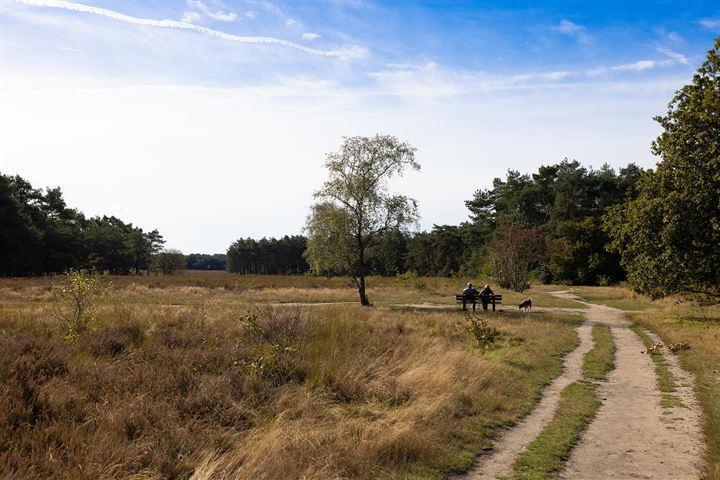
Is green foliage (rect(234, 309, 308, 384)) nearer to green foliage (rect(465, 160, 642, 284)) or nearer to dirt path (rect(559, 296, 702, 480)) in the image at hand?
dirt path (rect(559, 296, 702, 480))

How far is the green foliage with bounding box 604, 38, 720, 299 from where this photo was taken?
19469 mm

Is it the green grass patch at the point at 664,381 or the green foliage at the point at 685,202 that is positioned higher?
the green foliage at the point at 685,202

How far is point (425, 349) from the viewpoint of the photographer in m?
13.7

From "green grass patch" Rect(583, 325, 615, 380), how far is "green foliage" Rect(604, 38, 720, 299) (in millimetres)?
4363

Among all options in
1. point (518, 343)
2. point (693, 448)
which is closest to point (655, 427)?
point (693, 448)

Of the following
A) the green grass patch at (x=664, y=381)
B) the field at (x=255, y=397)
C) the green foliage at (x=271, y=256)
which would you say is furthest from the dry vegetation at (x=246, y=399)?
the green foliage at (x=271, y=256)

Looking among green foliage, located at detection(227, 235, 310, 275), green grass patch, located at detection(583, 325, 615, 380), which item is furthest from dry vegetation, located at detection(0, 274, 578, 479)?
green foliage, located at detection(227, 235, 310, 275)

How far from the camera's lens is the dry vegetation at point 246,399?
6074 millimetres

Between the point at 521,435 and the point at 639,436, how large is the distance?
5.91ft

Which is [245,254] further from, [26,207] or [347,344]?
[347,344]

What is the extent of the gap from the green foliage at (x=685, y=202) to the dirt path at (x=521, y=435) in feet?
34.3

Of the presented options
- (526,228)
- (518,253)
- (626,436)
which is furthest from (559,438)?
(526,228)

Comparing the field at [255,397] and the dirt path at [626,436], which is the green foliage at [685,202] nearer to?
the field at [255,397]

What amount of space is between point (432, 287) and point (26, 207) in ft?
205
